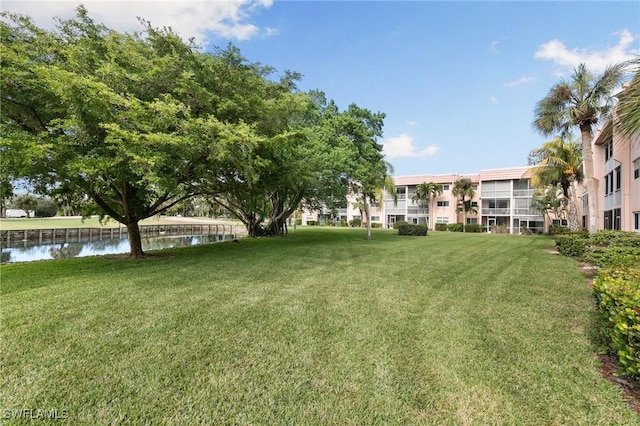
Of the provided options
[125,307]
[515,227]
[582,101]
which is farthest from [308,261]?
[515,227]

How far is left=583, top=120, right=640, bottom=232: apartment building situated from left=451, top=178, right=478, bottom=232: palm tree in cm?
1875

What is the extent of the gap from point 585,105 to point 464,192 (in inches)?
1046

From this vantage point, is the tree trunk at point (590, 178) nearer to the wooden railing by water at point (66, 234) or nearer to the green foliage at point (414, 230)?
the green foliage at point (414, 230)

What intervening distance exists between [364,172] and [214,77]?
9.95 metres

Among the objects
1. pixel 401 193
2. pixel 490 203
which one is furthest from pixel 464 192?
pixel 401 193

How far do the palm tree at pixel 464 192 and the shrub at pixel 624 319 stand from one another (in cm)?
3666

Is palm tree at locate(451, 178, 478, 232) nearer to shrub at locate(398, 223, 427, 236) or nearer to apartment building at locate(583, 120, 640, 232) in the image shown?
shrub at locate(398, 223, 427, 236)

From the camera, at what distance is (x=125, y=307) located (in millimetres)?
5324

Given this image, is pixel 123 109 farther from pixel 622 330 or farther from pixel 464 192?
pixel 464 192

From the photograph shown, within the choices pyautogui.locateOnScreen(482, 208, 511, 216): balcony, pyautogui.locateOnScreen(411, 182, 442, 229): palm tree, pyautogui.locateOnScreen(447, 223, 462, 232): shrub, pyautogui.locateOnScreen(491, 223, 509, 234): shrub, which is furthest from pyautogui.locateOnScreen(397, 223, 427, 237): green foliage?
pyautogui.locateOnScreen(482, 208, 511, 216): balcony

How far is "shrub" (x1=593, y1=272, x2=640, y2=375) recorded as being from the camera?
282 centimetres

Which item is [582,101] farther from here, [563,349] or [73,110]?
[73,110]

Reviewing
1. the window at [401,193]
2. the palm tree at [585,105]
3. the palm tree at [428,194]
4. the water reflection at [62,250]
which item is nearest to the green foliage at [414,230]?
the palm tree at [585,105]

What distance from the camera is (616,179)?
52.5ft
